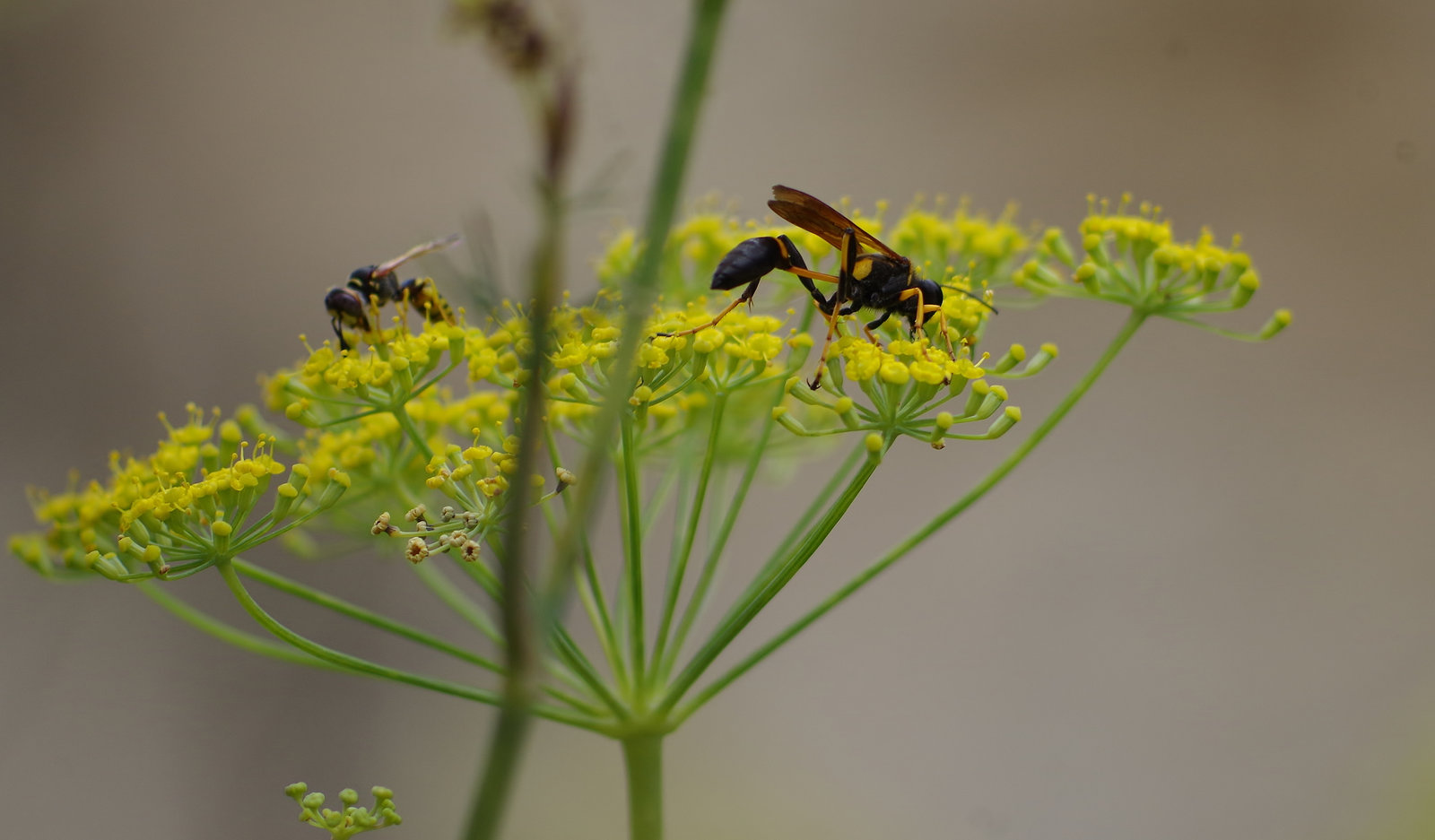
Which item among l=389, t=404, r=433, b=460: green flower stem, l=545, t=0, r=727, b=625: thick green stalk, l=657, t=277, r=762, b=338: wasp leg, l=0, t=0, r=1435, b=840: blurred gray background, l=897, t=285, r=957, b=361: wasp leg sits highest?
l=545, t=0, r=727, b=625: thick green stalk

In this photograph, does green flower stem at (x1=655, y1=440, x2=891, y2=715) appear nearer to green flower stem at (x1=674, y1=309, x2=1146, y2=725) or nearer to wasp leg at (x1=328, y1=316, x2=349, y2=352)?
green flower stem at (x1=674, y1=309, x2=1146, y2=725)

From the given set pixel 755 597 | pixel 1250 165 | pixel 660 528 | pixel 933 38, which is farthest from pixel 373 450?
pixel 1250 165

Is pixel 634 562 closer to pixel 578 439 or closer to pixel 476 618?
pixel 578 439

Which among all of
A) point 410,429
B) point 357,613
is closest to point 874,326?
point 410,429

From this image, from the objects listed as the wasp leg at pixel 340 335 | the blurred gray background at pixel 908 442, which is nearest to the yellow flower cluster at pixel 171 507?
the wasp leg at pixel 340 335

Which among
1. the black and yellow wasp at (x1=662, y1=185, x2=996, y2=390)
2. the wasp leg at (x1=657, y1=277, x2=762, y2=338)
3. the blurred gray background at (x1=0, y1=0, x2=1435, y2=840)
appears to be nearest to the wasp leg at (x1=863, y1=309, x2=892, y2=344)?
the black and yellow wasp at (x1=662, y1=185, x2=996, y2=390)

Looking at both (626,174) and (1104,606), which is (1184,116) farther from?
(626,174)

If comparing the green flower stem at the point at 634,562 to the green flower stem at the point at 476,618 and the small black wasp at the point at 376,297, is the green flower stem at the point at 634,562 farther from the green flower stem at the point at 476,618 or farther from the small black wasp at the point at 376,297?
the small black wasp at the point at 376,297

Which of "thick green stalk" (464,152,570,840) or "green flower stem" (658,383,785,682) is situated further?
"green flower stem" (658,383,785,682)
